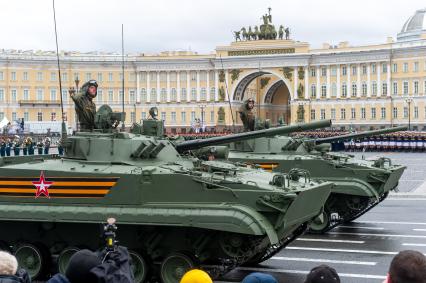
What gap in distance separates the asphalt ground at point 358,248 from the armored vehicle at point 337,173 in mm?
500

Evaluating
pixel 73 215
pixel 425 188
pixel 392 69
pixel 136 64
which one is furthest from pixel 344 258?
pixel 136 64

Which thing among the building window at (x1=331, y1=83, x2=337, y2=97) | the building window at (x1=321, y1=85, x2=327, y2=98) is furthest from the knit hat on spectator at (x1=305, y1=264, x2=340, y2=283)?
the building window at (x1=321, y1=85, x2=327, y2=98)

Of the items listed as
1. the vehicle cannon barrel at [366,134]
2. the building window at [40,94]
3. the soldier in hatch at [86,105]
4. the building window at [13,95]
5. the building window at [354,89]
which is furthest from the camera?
the building window at [40,94]

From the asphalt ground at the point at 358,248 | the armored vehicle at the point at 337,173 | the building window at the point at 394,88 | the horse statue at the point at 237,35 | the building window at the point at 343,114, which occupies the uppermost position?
the horse statue at the point at 237,35

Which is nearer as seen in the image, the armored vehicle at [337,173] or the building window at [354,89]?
the armored vehicle at [337,173]

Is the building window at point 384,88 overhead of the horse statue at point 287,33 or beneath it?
beneath

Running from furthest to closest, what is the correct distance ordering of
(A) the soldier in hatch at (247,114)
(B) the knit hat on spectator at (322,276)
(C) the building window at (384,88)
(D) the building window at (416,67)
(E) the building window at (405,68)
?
(C) the building window at (384,88), (E) the building window at (405,68), (D) the building window at (416,67), (A) the soldier in hatch at (247,114), (B) the knit hat on spectator at (322,276)

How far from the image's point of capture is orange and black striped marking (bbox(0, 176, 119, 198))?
12.0 meters

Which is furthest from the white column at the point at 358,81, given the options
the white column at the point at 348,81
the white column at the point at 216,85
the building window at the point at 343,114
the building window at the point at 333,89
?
the white column at the point at 216,85

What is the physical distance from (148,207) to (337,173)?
26.2 feet

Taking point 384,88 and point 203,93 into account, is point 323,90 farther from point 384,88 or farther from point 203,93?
point 203,93

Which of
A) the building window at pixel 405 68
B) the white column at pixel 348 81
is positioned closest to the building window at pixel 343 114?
the white column at pixel 348 81

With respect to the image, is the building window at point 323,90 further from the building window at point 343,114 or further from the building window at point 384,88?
the building window at point 384,88

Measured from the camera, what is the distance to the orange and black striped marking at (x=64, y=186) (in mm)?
12047
